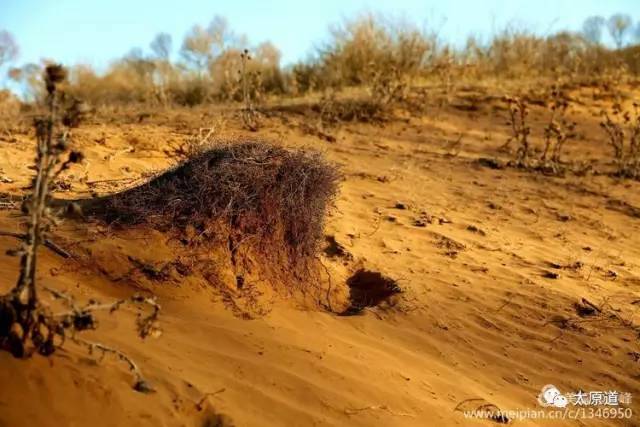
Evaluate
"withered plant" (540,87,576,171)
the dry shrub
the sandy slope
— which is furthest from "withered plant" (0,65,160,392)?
"withered plant" (540,87,576,171)

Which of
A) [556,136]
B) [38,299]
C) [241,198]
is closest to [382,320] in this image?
[241,198]

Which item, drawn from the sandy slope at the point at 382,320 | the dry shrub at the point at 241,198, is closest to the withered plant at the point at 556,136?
the sandy slope at the point at 382,320

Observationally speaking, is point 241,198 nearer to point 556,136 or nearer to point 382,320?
point 382,320

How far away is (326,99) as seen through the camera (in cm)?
1055

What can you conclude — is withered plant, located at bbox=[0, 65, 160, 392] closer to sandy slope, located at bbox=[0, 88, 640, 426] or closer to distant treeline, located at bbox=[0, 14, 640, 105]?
sandy slope, located at bbox=[0, 88, 640, 426]

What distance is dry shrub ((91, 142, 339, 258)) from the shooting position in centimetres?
442

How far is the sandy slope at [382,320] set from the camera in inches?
119

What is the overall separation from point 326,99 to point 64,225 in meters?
6.70

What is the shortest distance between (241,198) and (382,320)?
49.4 inches

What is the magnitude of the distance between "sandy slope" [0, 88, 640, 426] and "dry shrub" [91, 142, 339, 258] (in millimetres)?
265

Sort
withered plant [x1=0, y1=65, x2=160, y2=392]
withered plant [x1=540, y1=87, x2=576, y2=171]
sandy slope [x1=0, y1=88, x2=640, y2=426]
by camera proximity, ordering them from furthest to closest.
Result: withered plant [x1=540, y1=87, x2=576, y2=171] → sandy slope [x1=0, y1=88, x2=640, y2=426] → withered plant [x1=0, y1=65, x2=160, y2=392]

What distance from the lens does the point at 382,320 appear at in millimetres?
4609

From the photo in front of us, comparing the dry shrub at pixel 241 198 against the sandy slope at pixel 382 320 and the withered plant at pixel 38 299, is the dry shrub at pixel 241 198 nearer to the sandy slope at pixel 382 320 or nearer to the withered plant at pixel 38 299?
the sandy slope at pixel 382 320

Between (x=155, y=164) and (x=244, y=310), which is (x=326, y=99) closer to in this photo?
(x=155, y=164)
